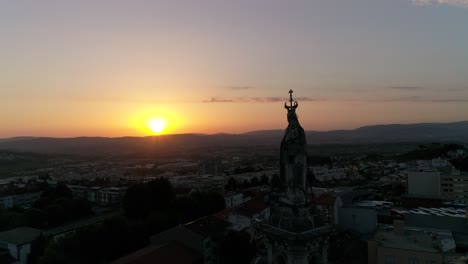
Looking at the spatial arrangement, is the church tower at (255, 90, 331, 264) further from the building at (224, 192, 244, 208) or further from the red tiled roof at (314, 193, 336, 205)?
the building at (224, 192, 244, 208)

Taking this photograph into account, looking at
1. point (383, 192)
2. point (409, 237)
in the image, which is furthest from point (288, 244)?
point (383, 192)

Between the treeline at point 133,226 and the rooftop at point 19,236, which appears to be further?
the rooftop at point 19,236

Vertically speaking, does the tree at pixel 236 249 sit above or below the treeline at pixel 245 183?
above

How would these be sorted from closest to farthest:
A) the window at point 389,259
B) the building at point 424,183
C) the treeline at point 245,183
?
1. the window at point 389,259
2. the building at point 424,183
3. the treeline at point 245,183

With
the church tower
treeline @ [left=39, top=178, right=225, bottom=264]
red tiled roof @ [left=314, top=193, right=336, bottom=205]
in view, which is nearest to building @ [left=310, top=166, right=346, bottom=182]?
treeline @ [left=39, top=178, right=225, bottom=264]

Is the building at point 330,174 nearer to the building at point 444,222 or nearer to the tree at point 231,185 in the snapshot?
the tree at point 231,185

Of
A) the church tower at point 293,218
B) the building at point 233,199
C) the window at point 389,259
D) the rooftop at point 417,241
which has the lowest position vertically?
the building at point 233,199

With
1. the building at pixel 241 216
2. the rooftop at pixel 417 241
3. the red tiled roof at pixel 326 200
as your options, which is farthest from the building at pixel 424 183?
the rooftop at pixel 417 241
